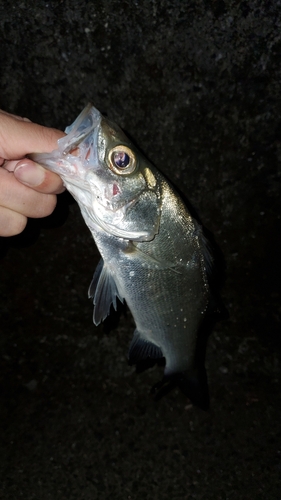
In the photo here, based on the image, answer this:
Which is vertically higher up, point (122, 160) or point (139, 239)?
point (122, 160)

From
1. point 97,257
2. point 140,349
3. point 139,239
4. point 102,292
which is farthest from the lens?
point 97,257

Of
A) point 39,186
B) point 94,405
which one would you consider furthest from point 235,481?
point 39,186

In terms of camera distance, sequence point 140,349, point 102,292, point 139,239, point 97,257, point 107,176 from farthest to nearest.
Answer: point 97,257, point 140,349, point 102,292, point 139,239, point 107,176

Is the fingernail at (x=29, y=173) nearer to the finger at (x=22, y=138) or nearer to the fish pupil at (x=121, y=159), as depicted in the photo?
the finger at (x=22, y=138)

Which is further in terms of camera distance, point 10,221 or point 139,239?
point 10,221

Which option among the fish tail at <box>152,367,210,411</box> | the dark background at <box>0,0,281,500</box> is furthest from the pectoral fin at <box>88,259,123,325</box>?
the dark background at <box>0,0,281,500</box>

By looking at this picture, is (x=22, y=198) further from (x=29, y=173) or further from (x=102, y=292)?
(x=102, y=292)

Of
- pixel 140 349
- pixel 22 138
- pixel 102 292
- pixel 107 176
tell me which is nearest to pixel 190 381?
pixel 140 349

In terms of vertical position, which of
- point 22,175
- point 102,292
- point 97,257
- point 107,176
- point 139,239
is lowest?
point 97,257
